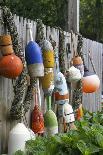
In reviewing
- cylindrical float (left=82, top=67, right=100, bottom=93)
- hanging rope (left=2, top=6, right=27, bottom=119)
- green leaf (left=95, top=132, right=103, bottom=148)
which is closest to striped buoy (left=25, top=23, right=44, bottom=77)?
hanging rope (left=2, top=6, right=27, bottom=119)

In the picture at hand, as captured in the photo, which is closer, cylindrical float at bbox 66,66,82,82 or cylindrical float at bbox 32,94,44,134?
cylindrical float at bbox 32,94,44,134

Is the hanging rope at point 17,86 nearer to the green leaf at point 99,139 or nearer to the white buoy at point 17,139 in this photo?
the white buoy at point 17,139

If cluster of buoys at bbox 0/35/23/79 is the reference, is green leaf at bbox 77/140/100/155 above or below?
below

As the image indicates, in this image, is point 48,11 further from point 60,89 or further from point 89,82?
point 60,89

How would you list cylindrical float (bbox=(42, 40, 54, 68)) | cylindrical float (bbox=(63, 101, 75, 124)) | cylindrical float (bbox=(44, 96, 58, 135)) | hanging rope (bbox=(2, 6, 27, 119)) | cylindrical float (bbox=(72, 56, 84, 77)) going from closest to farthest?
1. hanging rope (bbox=(2, 6, 27, 119))
2. cylindrical float (bbox=(42, 40, 54, 68))
3. cylindrical float (bbox=(44, 96, 58, 135))
4. cylindrical float (bbox=(63, 101, 75, 124))
5. cylindrical float (bbox=(72, 56, 84, 77))

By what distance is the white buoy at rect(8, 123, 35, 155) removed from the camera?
4.73 metres

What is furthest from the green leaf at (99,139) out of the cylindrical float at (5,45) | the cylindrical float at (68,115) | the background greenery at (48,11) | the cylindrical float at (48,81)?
the background greenery at (48,11)

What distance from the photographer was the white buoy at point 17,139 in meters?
4.73

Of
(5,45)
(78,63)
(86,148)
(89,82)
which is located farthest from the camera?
(89,82)

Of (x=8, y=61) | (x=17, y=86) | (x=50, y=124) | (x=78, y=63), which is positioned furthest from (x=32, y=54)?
(x=78, y=63)

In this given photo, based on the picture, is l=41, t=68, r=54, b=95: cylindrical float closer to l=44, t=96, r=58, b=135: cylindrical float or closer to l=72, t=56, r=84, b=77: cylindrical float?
l=44, t=96, r=58, b=135: cylindrical float

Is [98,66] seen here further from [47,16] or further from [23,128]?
[47,16]

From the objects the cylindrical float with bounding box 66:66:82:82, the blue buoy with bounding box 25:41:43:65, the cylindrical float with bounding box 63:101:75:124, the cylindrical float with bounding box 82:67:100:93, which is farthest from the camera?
the cylindrical float with bounding box 82:67:100:93

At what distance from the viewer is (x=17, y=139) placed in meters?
4.77
